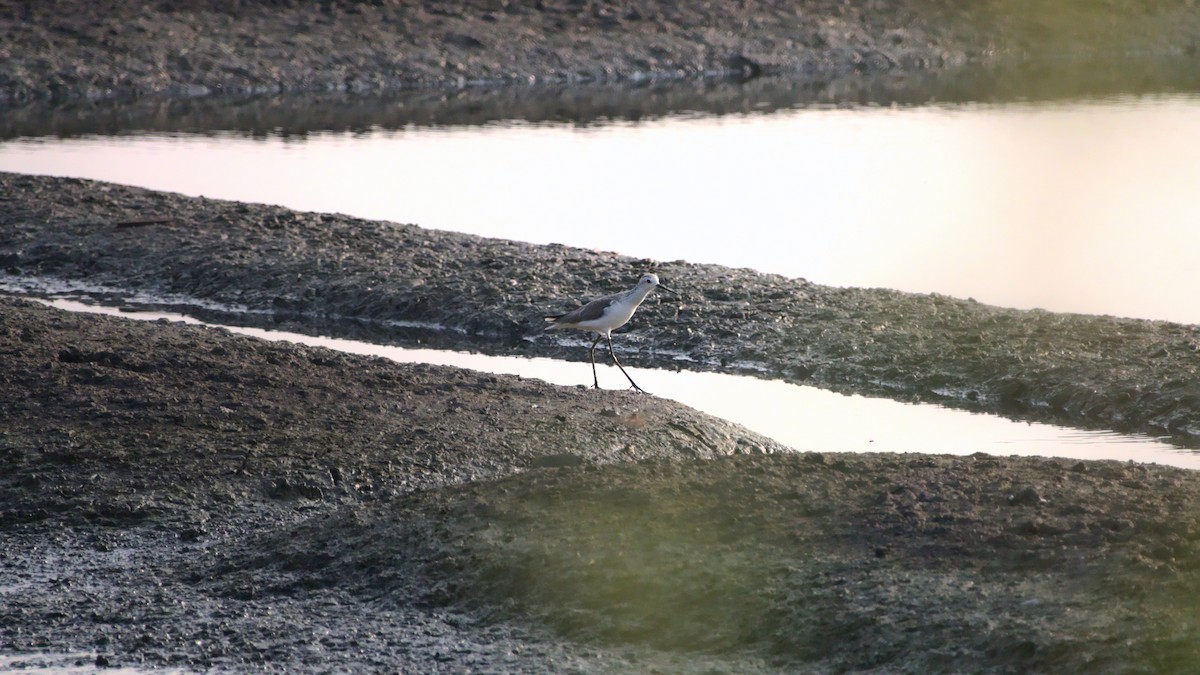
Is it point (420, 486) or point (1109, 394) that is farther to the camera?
point (1109, 394)

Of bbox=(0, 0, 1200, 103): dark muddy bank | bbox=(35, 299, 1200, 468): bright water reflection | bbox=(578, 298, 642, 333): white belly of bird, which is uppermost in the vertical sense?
bbox=(0, 0, 1200, 103): dark muddy bank

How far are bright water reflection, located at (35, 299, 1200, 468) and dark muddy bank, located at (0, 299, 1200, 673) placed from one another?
1.01 meters

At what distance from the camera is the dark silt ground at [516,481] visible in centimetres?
683

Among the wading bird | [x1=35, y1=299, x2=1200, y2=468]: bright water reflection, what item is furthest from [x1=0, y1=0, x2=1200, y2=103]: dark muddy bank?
the wading bird

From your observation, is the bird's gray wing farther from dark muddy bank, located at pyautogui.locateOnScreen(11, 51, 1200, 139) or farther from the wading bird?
dark muddy bank, located at pyautogui.locateOnScreen(11, 51, 1200, 139)

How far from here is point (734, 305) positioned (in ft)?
47.1

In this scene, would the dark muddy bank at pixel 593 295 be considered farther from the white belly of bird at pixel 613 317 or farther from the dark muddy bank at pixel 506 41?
the dark muddy bank at pixel 506 41

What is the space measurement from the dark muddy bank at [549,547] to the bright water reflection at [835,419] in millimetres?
1009

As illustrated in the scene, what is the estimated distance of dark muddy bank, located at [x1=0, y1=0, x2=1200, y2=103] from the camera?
32031 millimetres

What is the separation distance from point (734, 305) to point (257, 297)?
178 inches

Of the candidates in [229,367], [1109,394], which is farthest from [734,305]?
[229,367]

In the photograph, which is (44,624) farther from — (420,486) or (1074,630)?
Result: (1074,630)

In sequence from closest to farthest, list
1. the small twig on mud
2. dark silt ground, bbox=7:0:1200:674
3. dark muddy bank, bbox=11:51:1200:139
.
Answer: dark silt ground, bbox=7:0:1200:674 < the small twig on mud < dark muddy bank, bbox=11:51:1200:139

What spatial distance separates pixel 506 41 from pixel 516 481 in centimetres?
2875
